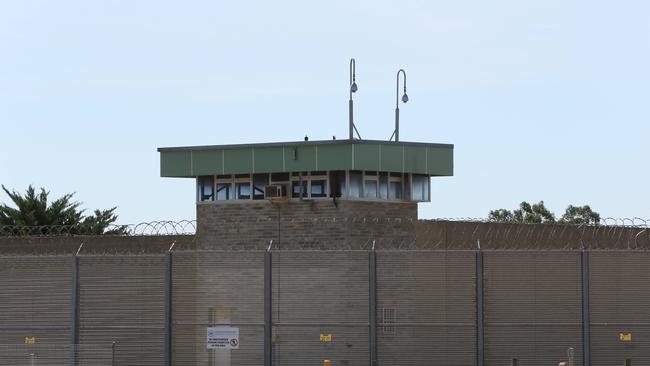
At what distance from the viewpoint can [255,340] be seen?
29906 mm

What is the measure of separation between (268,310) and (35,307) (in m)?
4.65

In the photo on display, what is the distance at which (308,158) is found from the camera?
107 feet

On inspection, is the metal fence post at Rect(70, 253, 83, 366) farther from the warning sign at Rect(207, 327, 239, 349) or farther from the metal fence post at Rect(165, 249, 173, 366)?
the warning sign at Rect(207, 327, 239, 349)

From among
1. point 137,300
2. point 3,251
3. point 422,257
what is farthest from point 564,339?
point 3,251

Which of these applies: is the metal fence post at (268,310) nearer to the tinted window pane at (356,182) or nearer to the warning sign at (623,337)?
the tinted window pane at (356,182)

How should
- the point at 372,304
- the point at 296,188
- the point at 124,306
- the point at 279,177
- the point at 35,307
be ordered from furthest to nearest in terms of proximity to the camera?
1. the point at 279,177
2. the point at 296,188
3. the point at 35,307
4. the point at 124,306
5. the point at 372,304

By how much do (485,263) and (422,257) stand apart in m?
1.13

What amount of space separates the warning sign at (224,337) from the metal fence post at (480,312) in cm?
→ 436

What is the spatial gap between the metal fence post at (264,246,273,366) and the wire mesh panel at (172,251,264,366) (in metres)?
0.20

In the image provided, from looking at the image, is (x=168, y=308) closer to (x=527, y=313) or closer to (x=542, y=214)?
(x=527, y=313)

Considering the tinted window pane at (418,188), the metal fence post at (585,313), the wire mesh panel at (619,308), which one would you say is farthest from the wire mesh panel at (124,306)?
the wire mesh panel at (619,308)

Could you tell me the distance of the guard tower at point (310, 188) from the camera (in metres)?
32.4

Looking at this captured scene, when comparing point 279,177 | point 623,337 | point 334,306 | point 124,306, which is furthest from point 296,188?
point 623,337

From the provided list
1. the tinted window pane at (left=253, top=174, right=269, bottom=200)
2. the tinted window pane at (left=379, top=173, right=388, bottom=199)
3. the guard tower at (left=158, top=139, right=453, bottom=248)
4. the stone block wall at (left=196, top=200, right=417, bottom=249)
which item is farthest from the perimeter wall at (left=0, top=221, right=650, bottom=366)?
the tinted window pane at (left=379, top=173, right=388, bottom=199)
